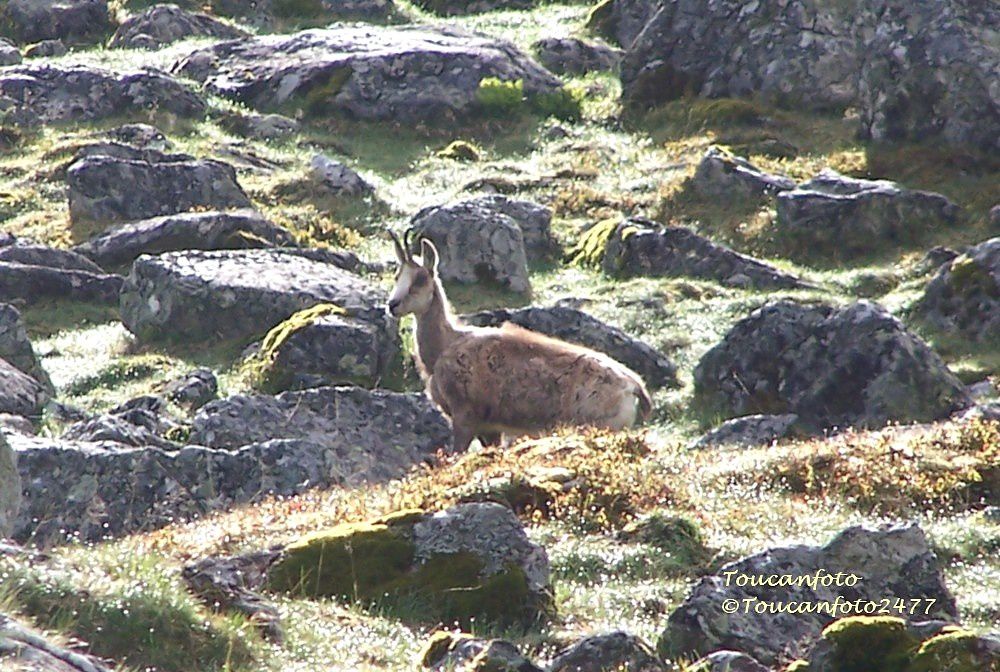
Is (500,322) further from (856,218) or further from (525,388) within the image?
(856,218)

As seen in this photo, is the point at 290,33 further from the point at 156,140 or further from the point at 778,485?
the point at 778,485

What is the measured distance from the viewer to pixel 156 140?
37.0m

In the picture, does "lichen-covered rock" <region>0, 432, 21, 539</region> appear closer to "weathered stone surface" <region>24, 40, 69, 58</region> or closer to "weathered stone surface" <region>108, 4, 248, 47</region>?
"weathered stone surface" <region>24, 40, 69, 58</region>

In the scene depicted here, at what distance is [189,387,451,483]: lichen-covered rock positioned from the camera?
19.4m

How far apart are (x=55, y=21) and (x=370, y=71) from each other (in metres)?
12.4

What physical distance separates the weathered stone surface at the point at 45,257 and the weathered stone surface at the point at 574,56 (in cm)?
1779

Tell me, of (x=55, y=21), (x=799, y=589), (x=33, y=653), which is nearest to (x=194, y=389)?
(x=799, y=589)

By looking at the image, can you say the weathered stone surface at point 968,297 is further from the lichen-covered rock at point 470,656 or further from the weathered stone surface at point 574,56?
the weathered stone surface at point 574,56

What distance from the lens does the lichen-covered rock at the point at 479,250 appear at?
1172 inches

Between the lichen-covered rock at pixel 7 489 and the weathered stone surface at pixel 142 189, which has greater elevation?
the lichen-covered rock at pixel 7 489

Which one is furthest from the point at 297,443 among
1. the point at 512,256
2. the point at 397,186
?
the point at 397,186

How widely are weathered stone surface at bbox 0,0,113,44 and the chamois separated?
30.5 meters

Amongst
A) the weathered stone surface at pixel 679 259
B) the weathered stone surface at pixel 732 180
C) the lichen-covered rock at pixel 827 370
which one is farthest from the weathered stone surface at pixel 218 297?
the weathered stone surface at pixel 732 180

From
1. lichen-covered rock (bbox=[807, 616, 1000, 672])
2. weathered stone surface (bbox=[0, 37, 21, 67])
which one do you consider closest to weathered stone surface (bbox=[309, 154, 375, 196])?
weathered stone surface (bbox=[0, 37, 21, 67])
